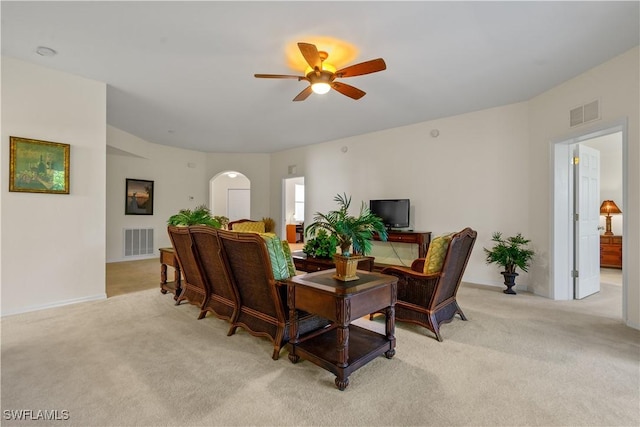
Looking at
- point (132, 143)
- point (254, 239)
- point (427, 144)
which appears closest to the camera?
point (254, 239)

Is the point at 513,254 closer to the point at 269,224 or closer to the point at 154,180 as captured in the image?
the point at 269,224

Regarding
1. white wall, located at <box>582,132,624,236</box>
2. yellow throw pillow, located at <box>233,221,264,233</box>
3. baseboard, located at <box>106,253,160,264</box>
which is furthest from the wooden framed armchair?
baseboard, located at <box>106,253,160,264</box>

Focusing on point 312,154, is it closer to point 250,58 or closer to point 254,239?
point 250,58

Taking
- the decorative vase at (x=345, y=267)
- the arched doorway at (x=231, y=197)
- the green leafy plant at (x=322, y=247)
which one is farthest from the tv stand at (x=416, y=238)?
the arched doorway at (x=231, y=197)

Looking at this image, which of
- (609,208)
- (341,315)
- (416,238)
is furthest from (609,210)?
(341,315)

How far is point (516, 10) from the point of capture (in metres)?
2.35

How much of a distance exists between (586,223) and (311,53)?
425cm

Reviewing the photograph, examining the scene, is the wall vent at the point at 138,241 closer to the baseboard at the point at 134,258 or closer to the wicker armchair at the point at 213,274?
the baseboard at the point at 134,258

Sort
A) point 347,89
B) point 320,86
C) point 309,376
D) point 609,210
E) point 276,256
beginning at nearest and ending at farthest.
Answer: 1. point 309,376
2. point 276,256
3. point 320,86
4. point 347,89
5. point 609,210

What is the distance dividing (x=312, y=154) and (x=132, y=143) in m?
3.87

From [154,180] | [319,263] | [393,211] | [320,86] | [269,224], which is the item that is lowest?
[319,263]

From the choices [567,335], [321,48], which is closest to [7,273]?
[321,48]

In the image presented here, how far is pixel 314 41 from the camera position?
2.79 meters

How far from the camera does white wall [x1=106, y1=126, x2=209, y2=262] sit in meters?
6.57
